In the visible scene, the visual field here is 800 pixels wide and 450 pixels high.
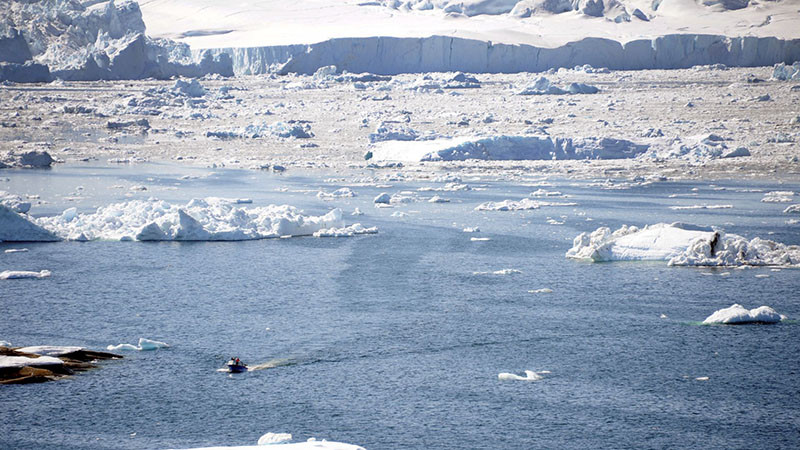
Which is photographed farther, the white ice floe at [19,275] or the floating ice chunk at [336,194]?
the floating ice chunk at [336,194]

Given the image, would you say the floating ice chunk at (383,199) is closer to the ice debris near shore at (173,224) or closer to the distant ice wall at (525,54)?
the ice debris near shore at (173,224)

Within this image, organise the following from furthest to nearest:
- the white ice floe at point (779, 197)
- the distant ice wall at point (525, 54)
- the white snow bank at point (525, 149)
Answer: the distant ice wall at point (525, 54)
the white snow bank at point (525, 149)
the white ice floe at point (779, 197)

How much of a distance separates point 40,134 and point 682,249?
18428mm

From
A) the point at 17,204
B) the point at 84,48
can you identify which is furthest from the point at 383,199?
the point at 84,48

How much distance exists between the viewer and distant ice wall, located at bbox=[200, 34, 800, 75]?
39.3 meters

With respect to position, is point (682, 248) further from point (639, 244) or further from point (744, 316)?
point (744, 316)

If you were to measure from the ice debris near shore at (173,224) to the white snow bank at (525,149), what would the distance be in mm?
7104

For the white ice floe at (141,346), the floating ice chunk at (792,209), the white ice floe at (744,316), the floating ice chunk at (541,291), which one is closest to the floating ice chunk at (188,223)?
the floating ice chunk at (541,291)

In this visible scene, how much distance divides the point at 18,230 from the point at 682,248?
8.32 m

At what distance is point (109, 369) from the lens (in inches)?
275

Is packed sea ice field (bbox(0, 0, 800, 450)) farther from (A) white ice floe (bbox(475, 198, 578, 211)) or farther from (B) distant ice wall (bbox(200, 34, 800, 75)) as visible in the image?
(B) distant ice wall (bbox(200, 34, 800, 75))

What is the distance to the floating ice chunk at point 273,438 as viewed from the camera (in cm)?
534

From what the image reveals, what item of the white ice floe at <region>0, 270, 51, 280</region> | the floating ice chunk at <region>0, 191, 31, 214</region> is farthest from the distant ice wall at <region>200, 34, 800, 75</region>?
the white ice floe at <region>0, 270, 51, 280</region>

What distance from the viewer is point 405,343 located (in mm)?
7676
